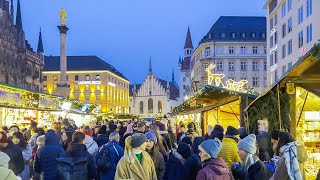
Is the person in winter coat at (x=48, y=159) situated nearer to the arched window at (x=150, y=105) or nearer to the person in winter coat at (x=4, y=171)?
the person in winter coat at (x=4, y=171)

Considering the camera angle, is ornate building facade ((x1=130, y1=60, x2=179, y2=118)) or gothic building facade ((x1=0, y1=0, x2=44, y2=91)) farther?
ornate building facade ((x1=130, y1=60, x2=179, y2=118))

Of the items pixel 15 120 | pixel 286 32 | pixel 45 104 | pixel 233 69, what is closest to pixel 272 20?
pixel 286 32

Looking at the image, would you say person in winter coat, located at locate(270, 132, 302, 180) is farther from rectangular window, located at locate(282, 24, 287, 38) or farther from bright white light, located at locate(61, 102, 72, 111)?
rectangular window, located at locate(282, 24, 287, 38)

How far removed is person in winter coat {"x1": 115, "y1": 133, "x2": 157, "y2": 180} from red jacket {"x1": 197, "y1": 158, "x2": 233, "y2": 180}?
131 cm

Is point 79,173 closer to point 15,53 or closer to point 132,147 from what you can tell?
point 132,147

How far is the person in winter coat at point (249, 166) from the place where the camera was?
607cm

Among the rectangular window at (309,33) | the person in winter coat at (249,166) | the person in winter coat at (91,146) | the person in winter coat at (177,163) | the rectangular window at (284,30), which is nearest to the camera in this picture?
the person in winter coat at (249,166)

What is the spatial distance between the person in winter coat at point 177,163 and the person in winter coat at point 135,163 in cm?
92

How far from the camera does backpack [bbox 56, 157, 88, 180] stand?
26.0ft

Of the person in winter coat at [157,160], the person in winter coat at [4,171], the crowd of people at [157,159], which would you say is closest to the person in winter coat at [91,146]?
the crowd of people at [157,159]

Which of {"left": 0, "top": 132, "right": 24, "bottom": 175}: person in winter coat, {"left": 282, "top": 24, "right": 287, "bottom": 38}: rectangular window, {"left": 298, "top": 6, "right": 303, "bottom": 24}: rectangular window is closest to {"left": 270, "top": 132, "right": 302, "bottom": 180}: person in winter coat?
{"left": 0, "top": 132, "right": 24, "bottom": 175}: person in winter coat

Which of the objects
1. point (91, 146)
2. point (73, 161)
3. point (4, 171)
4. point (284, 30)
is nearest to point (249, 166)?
point (4, 171)

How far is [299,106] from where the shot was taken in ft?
39.4

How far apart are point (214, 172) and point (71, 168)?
323 cm
